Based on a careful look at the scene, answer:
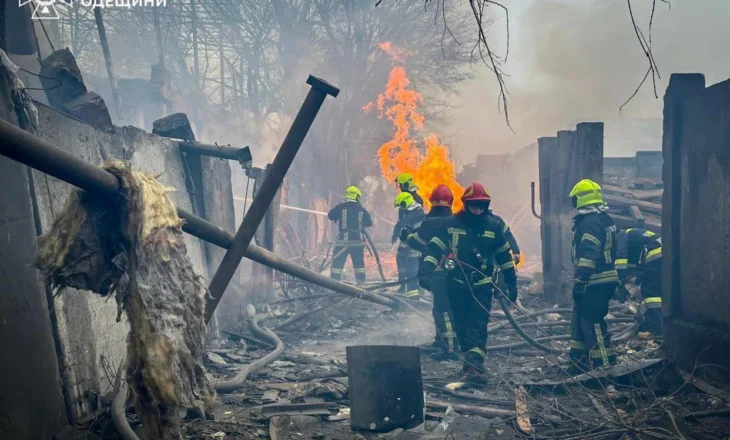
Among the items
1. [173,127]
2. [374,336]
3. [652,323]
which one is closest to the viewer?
[173,127]

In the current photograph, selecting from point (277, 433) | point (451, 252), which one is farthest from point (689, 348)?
point (277, 433)

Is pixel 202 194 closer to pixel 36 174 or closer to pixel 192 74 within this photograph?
pixel 36 174

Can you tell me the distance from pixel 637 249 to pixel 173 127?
653 cm

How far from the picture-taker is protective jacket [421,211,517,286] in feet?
22.7

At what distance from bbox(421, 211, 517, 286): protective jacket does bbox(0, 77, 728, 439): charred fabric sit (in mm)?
17

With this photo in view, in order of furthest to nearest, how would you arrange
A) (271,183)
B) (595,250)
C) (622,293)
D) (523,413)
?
(622,293), (595,250), (523,413), (271,183)

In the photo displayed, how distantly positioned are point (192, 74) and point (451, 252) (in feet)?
84.8

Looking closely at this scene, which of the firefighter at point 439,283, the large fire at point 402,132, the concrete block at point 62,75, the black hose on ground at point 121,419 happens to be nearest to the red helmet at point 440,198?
the firefighter at point 439,283

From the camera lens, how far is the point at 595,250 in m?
6.64

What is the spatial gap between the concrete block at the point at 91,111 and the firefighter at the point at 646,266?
20.7 feet

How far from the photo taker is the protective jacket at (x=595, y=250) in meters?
6.65

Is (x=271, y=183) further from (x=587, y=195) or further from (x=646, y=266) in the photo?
(x=646, y=266)

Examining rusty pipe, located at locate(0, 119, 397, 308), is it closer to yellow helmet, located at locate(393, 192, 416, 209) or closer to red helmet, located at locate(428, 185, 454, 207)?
red helmet, located at locate(428, 185, 454, 207)

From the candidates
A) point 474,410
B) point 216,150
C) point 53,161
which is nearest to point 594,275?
point 474,410
